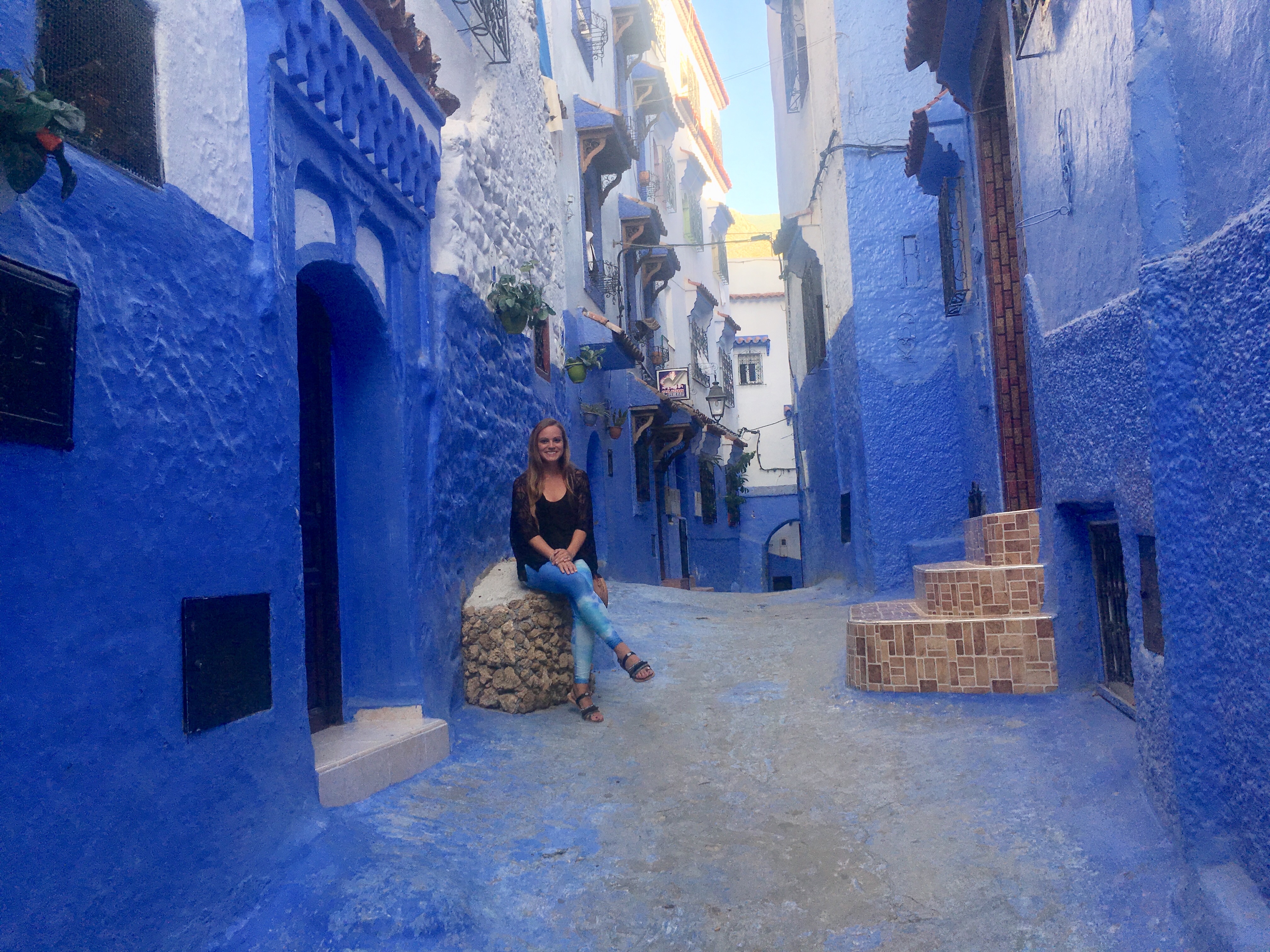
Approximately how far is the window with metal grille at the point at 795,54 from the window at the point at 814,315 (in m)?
2.45

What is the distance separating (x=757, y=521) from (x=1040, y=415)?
2291 cm

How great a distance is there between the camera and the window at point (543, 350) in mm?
8047

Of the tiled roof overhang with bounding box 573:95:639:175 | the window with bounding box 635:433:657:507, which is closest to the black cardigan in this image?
the tiled roof overhang with bounding box 573:95:639:175

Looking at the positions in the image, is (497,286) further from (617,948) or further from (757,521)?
(757,521)

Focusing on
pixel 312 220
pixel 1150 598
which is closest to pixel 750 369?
pixel 312 220

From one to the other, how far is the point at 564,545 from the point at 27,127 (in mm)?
3645

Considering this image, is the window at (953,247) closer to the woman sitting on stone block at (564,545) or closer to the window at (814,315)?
the window at (814,315)

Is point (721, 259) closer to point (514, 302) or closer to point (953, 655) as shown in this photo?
point (514, 302)

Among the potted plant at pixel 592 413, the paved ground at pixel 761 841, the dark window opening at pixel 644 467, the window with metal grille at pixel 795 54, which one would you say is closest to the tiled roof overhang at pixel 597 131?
the window with metal grille at pixel 795 54

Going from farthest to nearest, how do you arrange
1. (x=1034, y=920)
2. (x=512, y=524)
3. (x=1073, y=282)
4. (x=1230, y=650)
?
1. (x=512, y=524)
2. (x=1073, y=282)
3. (x=1034, y=920)
4. (x=1230, y=650)

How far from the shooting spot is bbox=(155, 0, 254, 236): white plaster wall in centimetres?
317

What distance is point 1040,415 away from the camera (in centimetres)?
502

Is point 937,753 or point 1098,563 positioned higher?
point 1098,563

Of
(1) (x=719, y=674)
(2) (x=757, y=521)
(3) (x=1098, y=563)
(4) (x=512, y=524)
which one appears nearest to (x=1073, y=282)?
(3) (x=1098, y=563)
